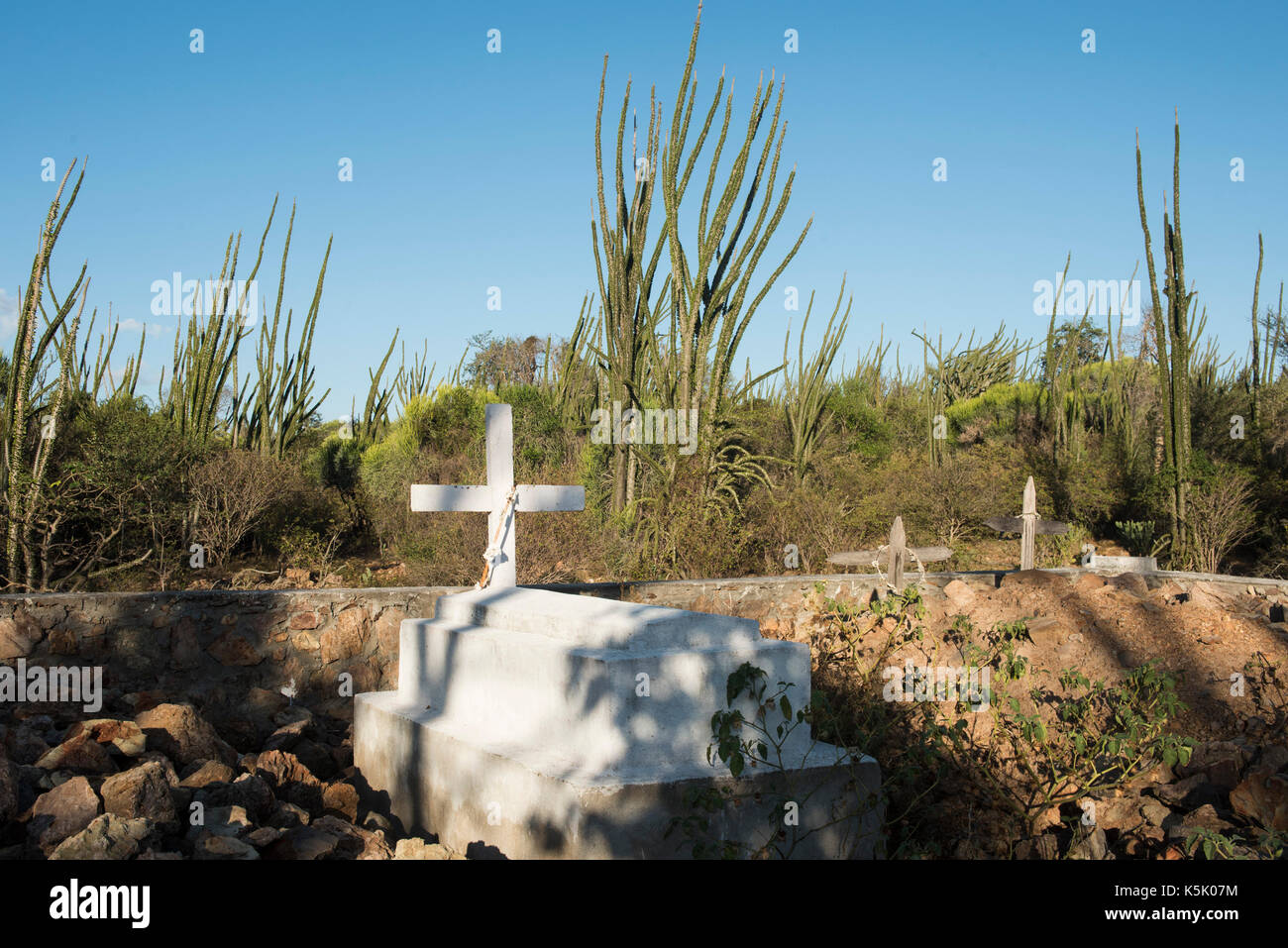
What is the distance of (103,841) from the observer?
318cm

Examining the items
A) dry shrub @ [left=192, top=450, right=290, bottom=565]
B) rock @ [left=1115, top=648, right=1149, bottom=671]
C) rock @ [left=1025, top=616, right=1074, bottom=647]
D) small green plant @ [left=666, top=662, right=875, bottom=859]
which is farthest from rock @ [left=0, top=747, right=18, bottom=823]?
dry shrub @ [left=192, top=450, right=290, bottom=565]

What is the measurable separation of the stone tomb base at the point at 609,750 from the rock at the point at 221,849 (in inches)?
36.2

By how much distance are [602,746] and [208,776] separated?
1670 millimetres

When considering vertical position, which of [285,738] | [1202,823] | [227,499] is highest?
[227,499]

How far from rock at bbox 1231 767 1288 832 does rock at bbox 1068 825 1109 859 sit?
585mm

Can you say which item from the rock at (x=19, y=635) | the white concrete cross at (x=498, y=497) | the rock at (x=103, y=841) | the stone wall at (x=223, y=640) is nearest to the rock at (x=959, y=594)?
the stone wall at (x=223, y=640)

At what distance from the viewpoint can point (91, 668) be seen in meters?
5.83

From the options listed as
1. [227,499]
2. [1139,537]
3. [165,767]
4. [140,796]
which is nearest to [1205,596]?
[1139,537]

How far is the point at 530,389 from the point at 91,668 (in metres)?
8.98

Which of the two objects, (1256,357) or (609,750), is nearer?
(609,750)

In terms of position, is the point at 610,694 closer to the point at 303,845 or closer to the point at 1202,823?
the point at 303,845

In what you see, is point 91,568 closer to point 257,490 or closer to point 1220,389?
point 257,490

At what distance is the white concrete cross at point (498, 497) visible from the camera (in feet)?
18.2

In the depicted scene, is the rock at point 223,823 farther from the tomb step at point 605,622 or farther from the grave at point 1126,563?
the grave at point 1126,563
